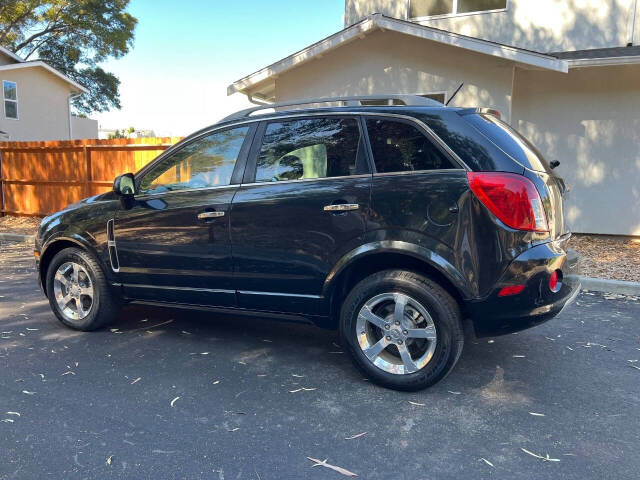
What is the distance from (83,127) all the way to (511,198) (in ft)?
97.4

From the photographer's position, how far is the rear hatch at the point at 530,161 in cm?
319

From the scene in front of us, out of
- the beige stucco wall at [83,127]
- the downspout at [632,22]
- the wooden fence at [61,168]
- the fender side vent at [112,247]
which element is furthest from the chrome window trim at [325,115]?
the beige stucco wall at [83,127]

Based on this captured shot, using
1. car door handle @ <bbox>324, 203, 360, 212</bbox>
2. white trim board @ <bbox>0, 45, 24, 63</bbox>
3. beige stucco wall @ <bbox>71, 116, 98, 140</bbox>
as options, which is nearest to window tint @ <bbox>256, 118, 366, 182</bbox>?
car door handle @ <bbox>324, 203, 360, 212</bbox>

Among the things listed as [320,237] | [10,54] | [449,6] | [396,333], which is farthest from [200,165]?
[10,54]

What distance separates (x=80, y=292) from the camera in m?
4.58

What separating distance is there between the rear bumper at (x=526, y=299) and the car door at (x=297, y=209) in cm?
95

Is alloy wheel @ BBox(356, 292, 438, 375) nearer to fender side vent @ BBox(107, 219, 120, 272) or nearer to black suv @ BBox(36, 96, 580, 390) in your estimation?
black suv @ BBox(36, 96, 580, 390)

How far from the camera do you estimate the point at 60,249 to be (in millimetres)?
4695

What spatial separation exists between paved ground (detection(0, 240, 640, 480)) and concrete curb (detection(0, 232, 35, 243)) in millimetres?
6195

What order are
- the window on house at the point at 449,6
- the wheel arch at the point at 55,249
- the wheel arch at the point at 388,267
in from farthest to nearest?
the window on house at the point at 449,6 → the wheel arch at the point at 55,249 → the wheel arch at the point at 388,267

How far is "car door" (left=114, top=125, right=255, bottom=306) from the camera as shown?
3.93 metres

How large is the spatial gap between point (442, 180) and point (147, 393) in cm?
240

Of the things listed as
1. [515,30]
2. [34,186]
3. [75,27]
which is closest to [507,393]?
[515,30]

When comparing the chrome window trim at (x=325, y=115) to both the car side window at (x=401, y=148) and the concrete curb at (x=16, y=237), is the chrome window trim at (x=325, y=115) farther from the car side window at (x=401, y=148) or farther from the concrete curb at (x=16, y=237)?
the concrete curb at (x=16, y=237)
